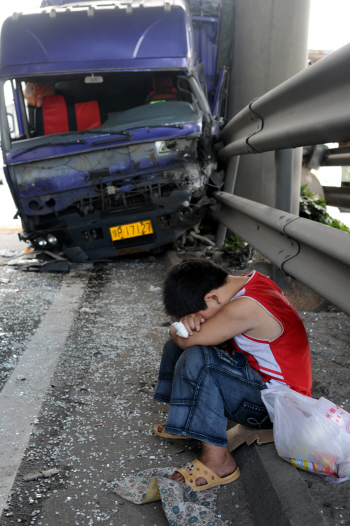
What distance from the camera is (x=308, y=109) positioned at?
2553 millimetres

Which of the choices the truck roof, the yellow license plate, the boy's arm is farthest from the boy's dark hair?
the truck roof

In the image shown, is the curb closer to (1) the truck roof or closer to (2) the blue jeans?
(2) the blue jeans

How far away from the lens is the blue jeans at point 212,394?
6.66 ft

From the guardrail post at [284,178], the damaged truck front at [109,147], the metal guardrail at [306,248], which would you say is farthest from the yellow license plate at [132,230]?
the guardrail post at [284,178]

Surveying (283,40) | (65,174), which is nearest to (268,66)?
(283,40)

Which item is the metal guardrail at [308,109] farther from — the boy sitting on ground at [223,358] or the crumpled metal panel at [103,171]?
the crumpled metal panel at [103,171]

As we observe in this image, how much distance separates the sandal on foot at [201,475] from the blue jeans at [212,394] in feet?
0.37

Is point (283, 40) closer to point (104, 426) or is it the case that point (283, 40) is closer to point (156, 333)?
point (156, 333)

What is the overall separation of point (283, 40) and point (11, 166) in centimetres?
332

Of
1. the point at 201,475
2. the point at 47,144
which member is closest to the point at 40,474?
the point at 201,475

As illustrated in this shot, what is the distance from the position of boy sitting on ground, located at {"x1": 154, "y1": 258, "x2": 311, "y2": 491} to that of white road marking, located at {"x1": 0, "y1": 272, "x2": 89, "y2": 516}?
68 centimetres

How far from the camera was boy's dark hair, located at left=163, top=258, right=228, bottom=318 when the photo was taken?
212 centimetres

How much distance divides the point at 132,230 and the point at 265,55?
8.44 ft

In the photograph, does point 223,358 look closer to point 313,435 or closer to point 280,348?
point 280,348
